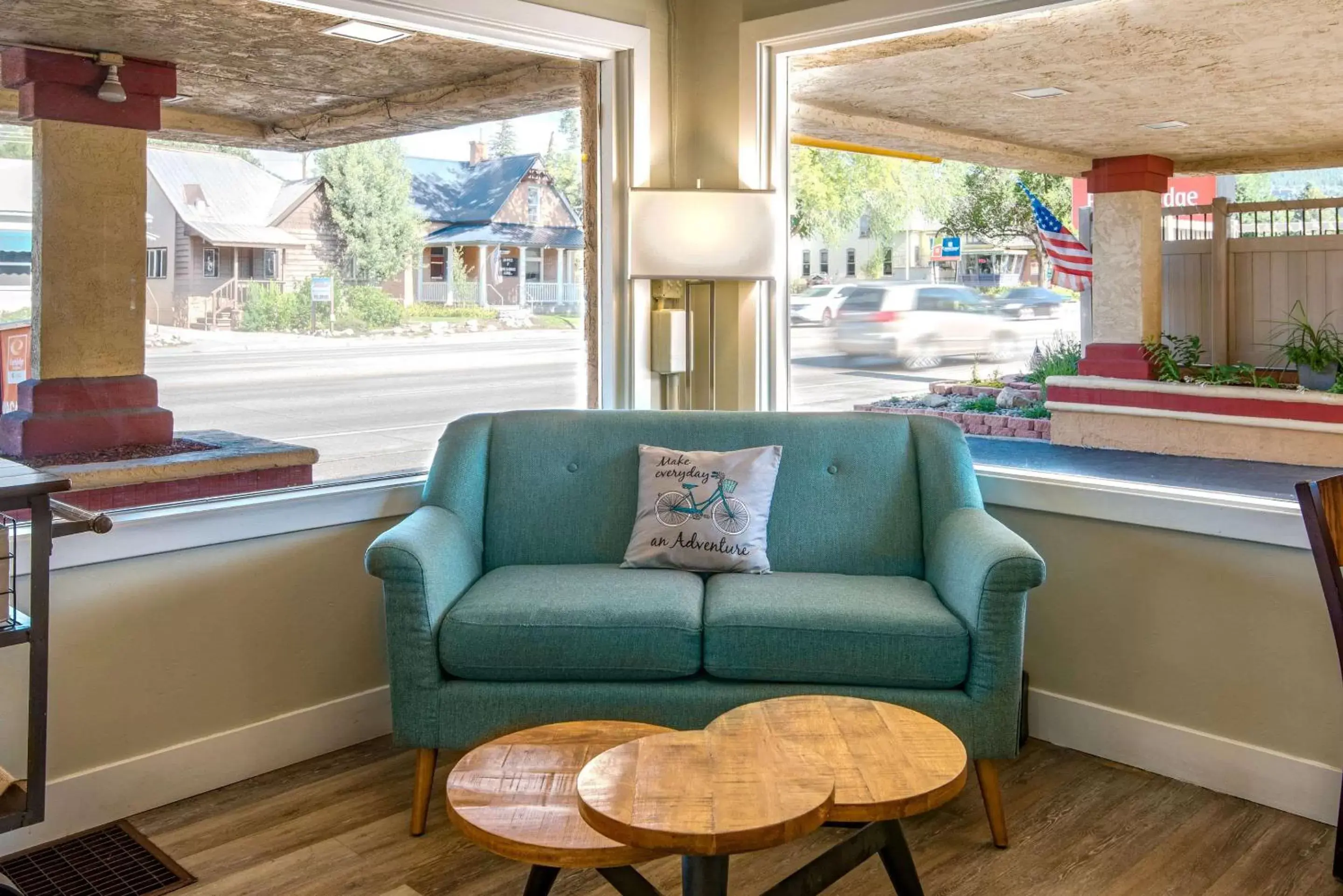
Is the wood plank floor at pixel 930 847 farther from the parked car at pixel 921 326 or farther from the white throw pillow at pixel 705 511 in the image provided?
the parked car at pixel 921 326

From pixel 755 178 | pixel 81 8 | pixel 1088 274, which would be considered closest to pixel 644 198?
pixel 755 178

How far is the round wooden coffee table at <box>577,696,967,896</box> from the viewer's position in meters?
1.68

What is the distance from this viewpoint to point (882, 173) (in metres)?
3.64

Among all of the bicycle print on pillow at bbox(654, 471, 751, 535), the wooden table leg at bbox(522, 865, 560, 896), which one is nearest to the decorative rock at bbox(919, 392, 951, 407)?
the bicycle print on pillow at bbox(654, 471, 751, 535)

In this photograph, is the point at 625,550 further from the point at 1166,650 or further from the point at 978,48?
the point at 978,48

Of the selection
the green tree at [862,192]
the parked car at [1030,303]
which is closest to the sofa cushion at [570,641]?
the parked car at [1030,303]

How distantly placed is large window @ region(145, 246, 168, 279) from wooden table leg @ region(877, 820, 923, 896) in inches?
85.5

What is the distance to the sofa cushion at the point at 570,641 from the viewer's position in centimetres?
266

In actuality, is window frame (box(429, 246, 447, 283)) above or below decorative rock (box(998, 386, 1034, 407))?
above

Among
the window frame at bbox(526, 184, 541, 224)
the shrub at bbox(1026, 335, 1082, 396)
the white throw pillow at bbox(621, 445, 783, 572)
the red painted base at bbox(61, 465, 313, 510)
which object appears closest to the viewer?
the red painted base at bbox(61, 465, 313, 510)

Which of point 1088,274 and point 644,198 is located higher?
point 644,198

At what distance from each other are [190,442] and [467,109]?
134 cm

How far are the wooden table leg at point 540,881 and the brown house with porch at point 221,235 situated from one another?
1.71m

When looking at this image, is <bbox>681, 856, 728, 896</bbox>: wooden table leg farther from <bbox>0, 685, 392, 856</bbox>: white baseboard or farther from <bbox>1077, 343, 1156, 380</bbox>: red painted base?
<bbox>1077, 343, 1156, 380</bbox>: red painted base
